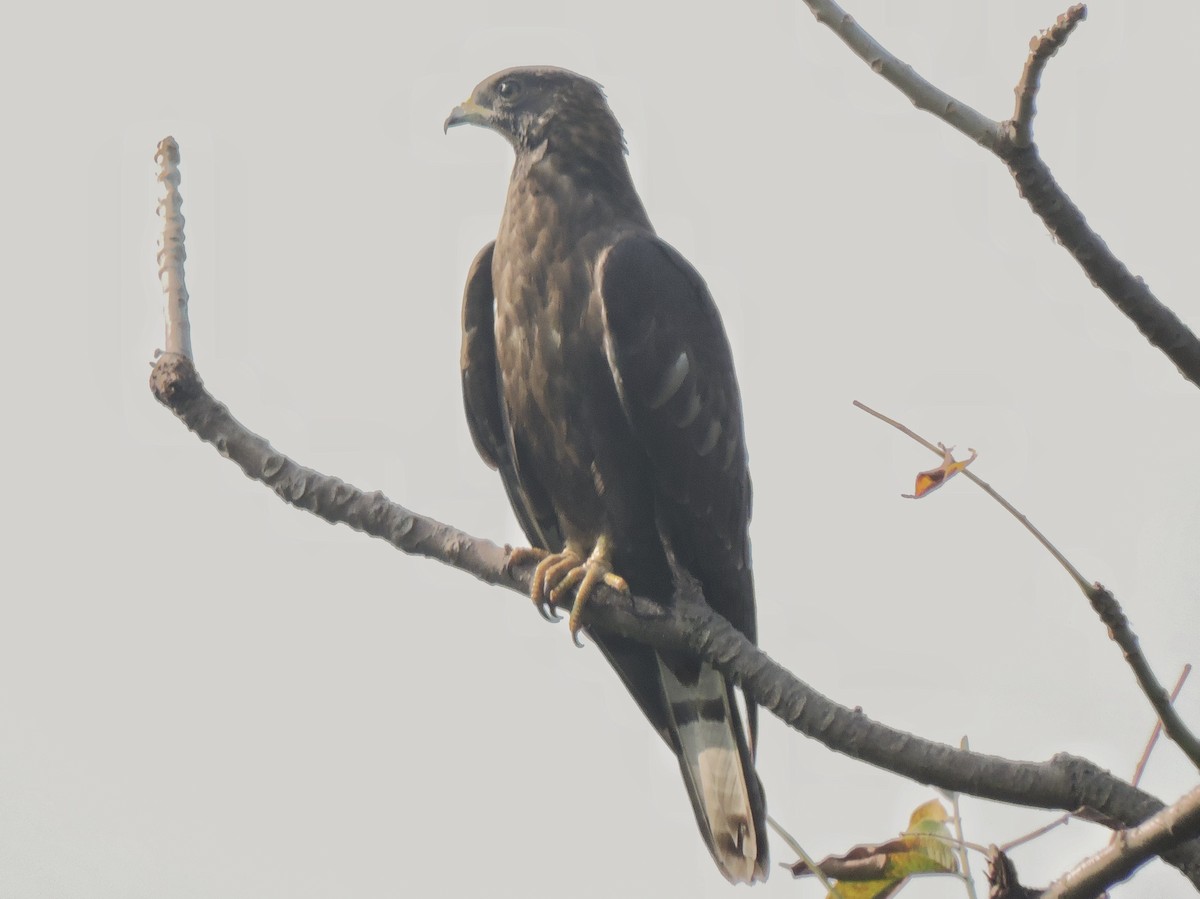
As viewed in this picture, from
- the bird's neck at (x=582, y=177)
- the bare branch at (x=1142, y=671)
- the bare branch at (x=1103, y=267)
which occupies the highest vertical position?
the bird's neck at (x=582, y=177)

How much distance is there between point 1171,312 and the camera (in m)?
2.41

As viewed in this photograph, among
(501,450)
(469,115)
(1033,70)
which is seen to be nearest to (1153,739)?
(1033,70)

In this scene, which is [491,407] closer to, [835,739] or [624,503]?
[624,503]

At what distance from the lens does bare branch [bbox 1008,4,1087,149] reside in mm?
2170

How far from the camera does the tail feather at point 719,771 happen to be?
4328mm

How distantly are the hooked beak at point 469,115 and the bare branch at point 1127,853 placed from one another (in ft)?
12.8

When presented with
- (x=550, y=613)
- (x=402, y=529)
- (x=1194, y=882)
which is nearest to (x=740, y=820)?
(x=550, y=613)

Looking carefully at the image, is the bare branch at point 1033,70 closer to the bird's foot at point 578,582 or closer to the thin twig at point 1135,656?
the thin twig at point 1135,656

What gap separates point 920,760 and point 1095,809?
13.1 inches

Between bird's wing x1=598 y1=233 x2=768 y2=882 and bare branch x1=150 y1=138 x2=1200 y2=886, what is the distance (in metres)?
0.70

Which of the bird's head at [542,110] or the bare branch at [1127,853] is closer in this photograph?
the bare branch at [1127,853]

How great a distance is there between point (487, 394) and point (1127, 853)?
3047 millimetres

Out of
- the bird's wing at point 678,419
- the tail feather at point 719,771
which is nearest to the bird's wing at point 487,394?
the bird's wing at point 678,419

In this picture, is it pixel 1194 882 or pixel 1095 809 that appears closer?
pixel 1194 882
